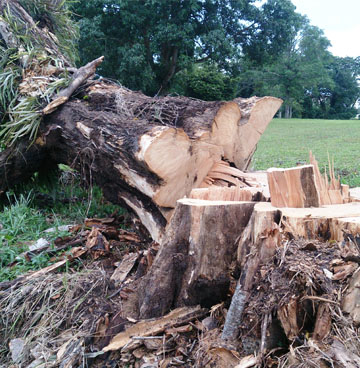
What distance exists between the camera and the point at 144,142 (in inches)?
96.3

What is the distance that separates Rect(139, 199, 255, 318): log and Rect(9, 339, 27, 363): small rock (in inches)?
26.1

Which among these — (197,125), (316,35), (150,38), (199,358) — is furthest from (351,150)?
(316,35)

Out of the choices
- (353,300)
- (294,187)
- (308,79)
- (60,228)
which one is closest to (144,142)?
(294,187)

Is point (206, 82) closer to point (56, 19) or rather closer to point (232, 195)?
point (56, 19)

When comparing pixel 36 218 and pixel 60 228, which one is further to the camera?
pixel 36 218

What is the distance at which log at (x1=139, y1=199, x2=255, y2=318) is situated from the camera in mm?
1898

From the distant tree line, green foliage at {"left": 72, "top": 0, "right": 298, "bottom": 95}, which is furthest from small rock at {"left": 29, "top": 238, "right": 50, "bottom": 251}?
the distant tree line

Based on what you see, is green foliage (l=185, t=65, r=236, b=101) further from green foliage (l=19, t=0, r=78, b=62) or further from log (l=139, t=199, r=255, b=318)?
log (l=139, t=199, r=255, b=318)

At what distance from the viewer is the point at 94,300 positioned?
2215mm

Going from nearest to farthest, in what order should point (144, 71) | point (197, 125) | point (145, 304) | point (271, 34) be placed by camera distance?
point (145, 304) < point (197, 125) < point (144, 71) < point (271, 34)

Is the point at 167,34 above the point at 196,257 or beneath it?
above

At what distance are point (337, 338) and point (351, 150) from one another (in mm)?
7421

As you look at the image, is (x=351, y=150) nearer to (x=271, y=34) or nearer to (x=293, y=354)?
(x=293, y=354)

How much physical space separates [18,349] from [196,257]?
3.52 feet
